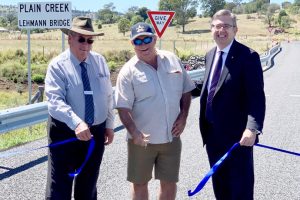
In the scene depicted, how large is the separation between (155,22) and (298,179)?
8582 millimetres

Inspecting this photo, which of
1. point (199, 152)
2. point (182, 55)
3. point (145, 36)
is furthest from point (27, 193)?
point (182, 55)

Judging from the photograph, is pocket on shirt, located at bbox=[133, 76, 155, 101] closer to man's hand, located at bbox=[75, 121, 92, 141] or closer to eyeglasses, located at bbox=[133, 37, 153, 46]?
eyeglasses, located at bbox=[133, 37, 153, 46]

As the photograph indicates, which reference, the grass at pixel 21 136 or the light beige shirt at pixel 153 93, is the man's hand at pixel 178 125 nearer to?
the light beige shirt at pixel 153 93

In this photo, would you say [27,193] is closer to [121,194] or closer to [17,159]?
[121,194]

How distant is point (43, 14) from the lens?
27.4 ft

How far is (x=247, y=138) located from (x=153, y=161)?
0.91 metres

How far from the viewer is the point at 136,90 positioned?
3.81m

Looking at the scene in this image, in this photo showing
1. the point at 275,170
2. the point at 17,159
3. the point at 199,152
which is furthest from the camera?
the point at 199,152

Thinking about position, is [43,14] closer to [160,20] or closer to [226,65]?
[226,65]

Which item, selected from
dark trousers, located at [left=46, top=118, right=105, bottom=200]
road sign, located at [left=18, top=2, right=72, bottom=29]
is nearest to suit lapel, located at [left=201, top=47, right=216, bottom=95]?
dark trousers, located at [left=46, top=118, right=105, bottom=200]

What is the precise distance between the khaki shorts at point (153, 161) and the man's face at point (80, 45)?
857mm

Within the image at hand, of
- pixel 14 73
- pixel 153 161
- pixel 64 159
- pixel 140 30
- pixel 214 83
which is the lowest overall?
pixel 14 73

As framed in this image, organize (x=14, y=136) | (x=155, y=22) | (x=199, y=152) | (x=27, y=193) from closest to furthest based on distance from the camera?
(x=27, y=193) < (x=199, y=152) < (x=14, y=136) < (x=155, y=22)

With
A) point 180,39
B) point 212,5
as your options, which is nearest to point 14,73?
point 180,39
